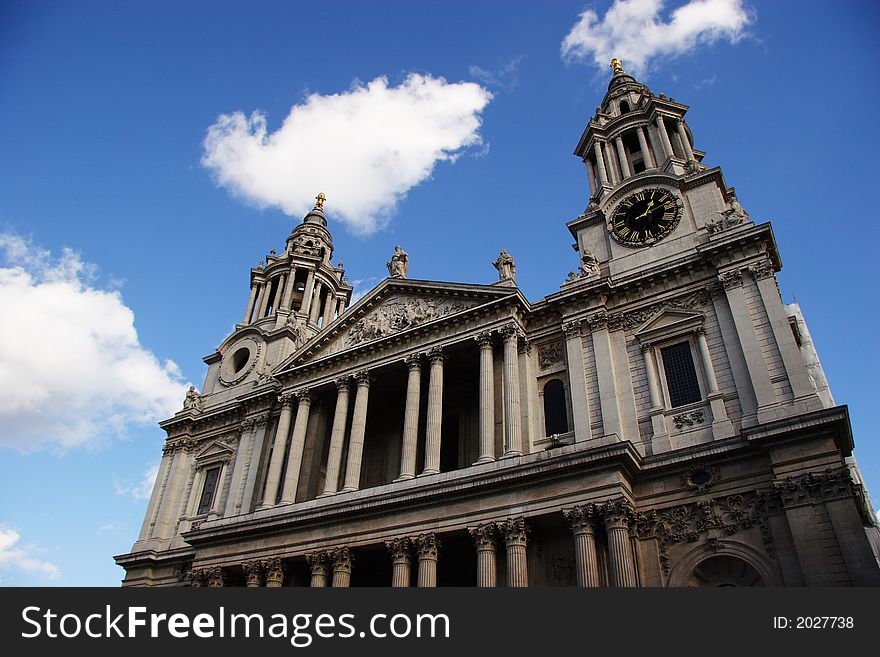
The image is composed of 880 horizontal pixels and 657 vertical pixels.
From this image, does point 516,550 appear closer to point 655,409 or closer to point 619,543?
point 619,543

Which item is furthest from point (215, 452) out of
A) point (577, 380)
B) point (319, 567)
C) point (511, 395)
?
point (577, 380)

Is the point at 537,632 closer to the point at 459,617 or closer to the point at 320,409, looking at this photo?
the point at 459,617

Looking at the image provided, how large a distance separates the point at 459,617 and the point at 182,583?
22559mm

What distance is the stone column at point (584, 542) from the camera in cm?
2094

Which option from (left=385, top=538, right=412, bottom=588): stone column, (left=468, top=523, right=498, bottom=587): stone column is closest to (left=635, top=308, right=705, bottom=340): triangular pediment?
(left=468, top=523, right=498, bottom=587): stone column

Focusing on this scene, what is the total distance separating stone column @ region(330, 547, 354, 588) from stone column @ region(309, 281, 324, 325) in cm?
2074

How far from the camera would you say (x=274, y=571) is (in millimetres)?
27266

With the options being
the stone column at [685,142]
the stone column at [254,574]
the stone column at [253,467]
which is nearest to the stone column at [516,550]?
the stone column at [254,574]

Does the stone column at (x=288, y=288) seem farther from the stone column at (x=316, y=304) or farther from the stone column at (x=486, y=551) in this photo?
the stone column at (x=486, y=551)

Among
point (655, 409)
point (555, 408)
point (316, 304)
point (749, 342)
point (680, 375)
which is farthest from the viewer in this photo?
point (316, 304)

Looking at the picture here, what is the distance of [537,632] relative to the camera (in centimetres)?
1554

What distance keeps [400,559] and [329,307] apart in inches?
990

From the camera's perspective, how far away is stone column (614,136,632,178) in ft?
114

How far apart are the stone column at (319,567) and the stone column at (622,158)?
77.5 ft
